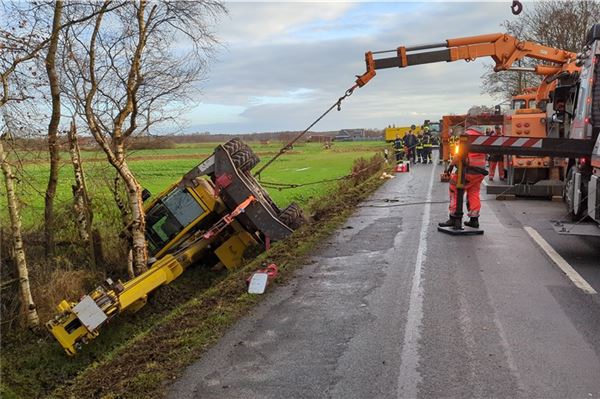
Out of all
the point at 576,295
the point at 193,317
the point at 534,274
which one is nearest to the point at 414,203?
the point at 534,274

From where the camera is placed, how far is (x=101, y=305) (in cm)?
735

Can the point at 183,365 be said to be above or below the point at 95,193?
below

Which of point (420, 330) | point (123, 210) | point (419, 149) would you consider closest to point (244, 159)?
point (123, 210)

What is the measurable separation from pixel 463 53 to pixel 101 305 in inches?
390

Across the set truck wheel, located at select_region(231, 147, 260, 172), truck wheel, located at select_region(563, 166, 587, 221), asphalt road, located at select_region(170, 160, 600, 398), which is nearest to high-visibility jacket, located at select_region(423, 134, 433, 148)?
truck wheel, located at select_region(231, 147, 260, 172)

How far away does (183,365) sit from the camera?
14.8ft

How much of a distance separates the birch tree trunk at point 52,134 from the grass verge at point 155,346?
2597 mm

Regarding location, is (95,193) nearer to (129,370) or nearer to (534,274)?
(129,370)

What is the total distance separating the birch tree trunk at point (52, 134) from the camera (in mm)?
8430

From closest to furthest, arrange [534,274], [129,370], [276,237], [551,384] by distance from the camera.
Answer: [551,384] < [129,370] < [534,274] < [276,237]

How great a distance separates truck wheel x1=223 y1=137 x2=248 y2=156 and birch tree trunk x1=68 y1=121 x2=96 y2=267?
109 inches

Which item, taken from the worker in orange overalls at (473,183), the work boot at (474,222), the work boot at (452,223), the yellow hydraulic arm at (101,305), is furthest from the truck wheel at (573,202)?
the yellow hydraulic arm at (101,305)

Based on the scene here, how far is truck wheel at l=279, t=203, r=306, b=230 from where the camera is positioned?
1116 cm

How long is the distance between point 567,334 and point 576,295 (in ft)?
4.24
